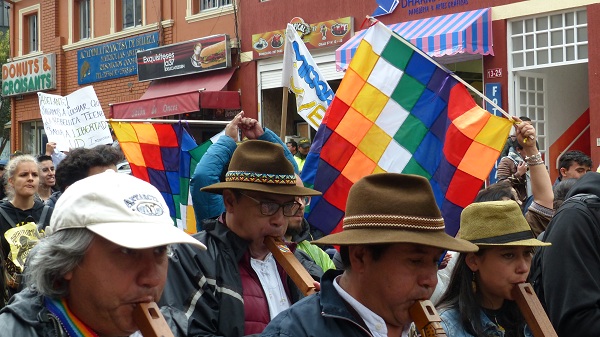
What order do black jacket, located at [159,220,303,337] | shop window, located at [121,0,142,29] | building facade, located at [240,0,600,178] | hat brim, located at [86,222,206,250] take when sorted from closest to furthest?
hat brim, located at [86,222,206,250]
black jacket, located at [159,220,303,337]
building facade, located at [240,0,600,178]
shop window, located at [121,0,142,29]

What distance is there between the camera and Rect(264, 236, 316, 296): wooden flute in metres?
3.66

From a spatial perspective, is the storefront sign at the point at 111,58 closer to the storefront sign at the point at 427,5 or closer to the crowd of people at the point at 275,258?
the storefront sign at the point at 427,5

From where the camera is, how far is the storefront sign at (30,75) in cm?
2598

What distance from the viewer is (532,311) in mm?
3430

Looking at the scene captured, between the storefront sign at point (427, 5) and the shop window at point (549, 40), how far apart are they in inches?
45.9

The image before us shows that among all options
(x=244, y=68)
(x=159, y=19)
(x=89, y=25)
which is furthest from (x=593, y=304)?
(x=89, y=25)

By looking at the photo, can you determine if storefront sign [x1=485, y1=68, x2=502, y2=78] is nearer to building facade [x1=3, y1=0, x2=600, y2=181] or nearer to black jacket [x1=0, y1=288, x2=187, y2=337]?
building facade [x1=3, y1=0, x2=600, y2=181]

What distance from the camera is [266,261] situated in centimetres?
401

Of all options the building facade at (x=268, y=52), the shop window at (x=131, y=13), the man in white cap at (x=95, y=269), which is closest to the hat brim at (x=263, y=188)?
the man in white cap at (x=95, y=269)

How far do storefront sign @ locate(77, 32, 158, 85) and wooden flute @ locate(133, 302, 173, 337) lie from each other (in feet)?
66.0

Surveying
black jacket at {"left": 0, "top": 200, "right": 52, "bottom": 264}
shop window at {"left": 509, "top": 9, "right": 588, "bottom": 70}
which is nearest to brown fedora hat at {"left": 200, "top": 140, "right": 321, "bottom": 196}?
black jacket at {"left": 0, "top": 200, "right": 52, "bottom": 264}

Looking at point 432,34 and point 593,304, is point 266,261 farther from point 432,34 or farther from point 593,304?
point 432,34

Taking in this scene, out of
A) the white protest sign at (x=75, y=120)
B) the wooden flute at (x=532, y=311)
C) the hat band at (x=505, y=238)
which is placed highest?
the white protest sign at (x=75, y=120)

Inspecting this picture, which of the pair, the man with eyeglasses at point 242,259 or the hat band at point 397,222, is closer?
the hat band at point 397,222
